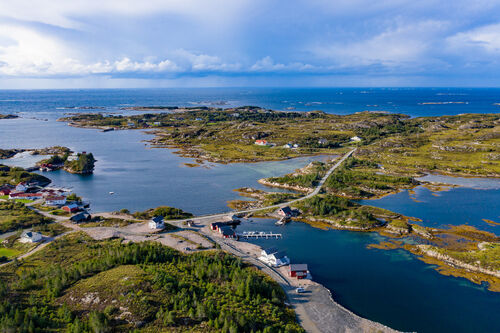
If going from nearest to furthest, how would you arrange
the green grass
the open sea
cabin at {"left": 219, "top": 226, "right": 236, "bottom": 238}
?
the open sea, the green grass, cabin at {"left": 219, "top": 226, "right": 236, "bottom": 238}

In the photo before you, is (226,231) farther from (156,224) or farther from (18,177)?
(18,177)

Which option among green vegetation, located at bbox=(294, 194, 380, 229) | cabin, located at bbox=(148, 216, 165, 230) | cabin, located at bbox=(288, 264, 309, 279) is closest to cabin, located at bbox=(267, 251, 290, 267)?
cabin, located at bbox=(288, 264, 309, 279)

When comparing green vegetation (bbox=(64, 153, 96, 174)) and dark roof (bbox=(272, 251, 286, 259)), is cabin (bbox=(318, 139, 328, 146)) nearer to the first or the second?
green vegetation (bbox=(64, 153, 96, 174))

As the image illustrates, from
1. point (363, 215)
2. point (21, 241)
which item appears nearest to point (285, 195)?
point (363, 215)

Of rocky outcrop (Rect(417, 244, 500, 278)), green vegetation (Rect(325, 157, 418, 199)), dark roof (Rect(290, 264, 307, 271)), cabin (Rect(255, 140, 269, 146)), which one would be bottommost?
rocky outcrop (Rect(417, 244, 500, 278))

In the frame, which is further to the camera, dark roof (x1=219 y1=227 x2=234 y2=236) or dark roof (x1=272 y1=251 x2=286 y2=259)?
dark roof (x1=219 y1=227 x2=234 y2=236)

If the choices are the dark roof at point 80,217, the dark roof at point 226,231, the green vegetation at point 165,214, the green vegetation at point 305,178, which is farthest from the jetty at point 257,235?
the dark roof at point 80,217

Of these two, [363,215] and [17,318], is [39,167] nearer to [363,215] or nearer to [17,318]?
[17,318]
